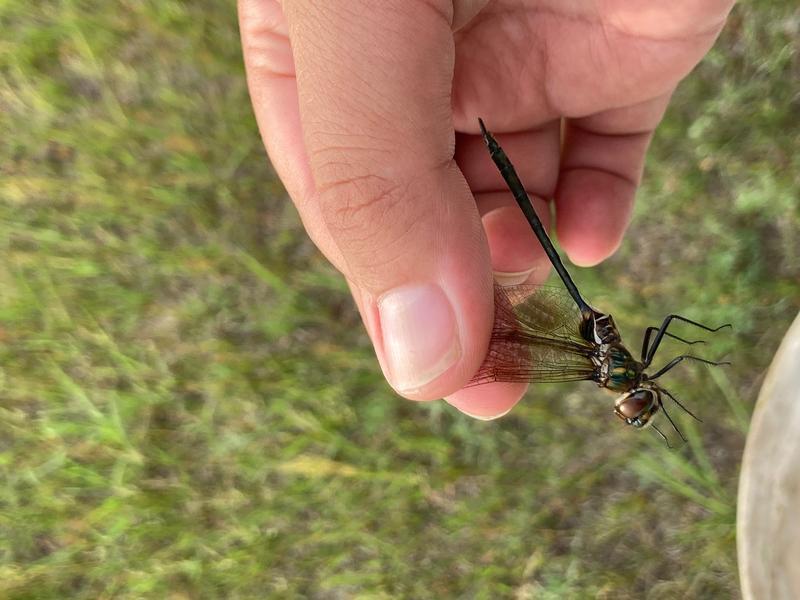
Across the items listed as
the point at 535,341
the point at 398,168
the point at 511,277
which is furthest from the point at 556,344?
the point at 398,168

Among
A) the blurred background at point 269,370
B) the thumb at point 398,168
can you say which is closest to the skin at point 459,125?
the thumb at point 398,168

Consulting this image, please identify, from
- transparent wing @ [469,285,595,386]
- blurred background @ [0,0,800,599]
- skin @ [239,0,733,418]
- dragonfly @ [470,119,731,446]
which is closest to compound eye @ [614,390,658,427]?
dragonfly @ [470,119,731,446]

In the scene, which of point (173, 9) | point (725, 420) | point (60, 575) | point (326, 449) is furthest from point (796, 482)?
point (173, 9)

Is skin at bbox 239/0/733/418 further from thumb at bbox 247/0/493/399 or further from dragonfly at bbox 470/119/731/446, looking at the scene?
dragonfly at bbox 470/119/731/446

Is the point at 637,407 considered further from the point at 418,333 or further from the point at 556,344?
the point at 418,333

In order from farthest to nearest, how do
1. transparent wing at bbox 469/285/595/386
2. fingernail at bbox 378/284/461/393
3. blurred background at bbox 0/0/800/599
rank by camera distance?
blurred background at bbox 0/0/800/599, transparent wing at bbox 469/285/595/386, fingernail at bbox 378/284/461/393

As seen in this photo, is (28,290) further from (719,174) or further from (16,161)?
(719,174)

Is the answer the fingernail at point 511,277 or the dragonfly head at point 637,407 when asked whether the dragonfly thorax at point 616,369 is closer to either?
the dragonfly head at point 637,407

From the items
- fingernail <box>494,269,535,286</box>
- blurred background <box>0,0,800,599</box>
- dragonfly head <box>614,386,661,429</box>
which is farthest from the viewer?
blurred background <box>0,0,800,599</box>

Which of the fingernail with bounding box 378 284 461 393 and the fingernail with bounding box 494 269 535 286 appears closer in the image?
the fingernail with bounding box 378 284 461 393
